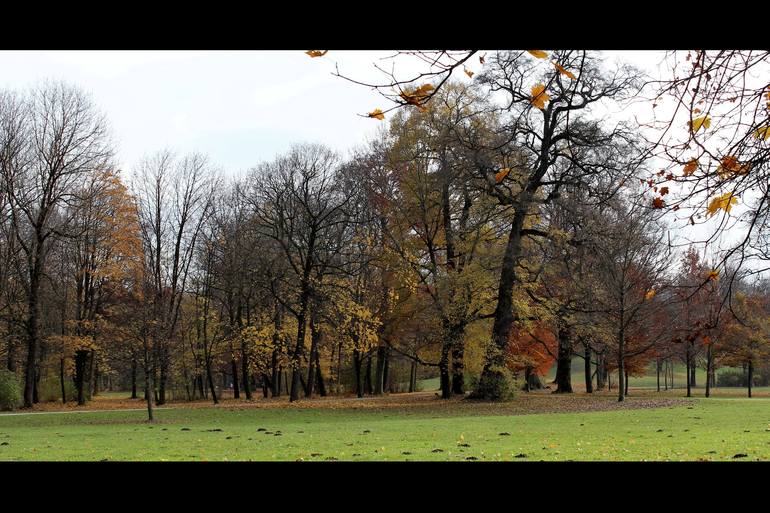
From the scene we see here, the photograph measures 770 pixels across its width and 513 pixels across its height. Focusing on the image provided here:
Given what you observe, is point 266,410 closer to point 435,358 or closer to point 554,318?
point 435,358

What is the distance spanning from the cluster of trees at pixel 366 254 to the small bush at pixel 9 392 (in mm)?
643

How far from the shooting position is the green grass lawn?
10.2m

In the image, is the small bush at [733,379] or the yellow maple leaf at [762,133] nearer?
the yellow maple leaf at [762,133]

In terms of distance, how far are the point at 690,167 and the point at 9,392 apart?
27.7 metres

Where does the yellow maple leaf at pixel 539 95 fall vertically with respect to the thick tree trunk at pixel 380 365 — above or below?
above

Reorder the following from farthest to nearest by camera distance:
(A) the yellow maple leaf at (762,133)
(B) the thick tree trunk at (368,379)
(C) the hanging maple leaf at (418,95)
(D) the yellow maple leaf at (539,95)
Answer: (B) the thick tree trunk at (368,379) → (A) the yellow maple leaf at (762,133) → (D) the yellow maple leaf at (539,95) → (C) the hanging maple leaf at (418,95)

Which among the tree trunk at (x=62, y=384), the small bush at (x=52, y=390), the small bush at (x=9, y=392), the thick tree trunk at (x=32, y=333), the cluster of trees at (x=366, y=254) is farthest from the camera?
the small bush at (x=52, y=390)

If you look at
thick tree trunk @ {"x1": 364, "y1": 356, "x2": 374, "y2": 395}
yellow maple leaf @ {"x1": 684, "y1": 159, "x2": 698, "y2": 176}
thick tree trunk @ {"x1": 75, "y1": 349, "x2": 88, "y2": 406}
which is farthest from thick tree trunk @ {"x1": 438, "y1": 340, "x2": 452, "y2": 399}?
yellow maple leaf @ {"x1": 684, "y1": 159, "x2": 698, "y2": 176}

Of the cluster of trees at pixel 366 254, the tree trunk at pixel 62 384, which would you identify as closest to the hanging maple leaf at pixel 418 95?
the cluster of trees at pixel 366 254

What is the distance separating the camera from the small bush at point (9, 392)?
2564 centimetres

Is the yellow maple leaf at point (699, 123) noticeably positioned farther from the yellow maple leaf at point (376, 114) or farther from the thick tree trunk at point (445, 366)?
the thick tree trunk at point (445, 366)

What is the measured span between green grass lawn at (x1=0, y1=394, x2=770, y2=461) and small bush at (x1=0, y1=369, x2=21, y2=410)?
4.23 meters

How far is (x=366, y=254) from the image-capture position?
29.3m
